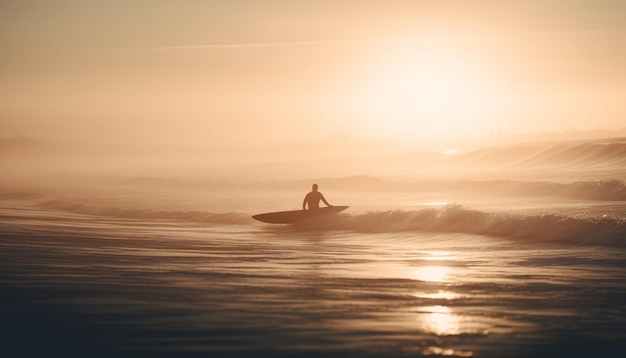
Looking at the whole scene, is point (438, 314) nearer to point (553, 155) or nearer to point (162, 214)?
point (162, 214)

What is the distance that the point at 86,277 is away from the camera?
510 inches

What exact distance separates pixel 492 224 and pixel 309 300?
15585 mm

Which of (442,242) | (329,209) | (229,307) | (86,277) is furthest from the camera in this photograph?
(329,209)

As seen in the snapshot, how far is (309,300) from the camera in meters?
11.0

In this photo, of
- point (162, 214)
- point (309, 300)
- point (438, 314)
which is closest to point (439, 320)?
point (438, 314)

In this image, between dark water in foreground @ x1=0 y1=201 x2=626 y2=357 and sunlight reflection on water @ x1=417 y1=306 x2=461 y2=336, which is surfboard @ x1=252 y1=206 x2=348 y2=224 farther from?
A: sunlight reflection on water @ x1=417 y1=306 x2=461 y2=336

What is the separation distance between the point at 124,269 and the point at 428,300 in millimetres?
6328

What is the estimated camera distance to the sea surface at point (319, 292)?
27.4 ft

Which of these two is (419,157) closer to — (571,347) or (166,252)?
(166,252)

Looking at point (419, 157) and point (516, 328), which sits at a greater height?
point (419, 157)

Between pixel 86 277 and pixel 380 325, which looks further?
pixel 86 277

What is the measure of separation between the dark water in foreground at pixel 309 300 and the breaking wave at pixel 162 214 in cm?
1376

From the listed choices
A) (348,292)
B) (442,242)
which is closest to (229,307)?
(348,292)

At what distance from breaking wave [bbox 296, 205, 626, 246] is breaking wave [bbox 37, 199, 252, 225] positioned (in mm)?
5581
